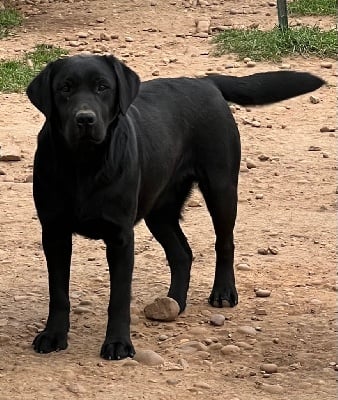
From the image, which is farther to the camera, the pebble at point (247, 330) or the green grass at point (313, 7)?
the green grass at point (313, 7)

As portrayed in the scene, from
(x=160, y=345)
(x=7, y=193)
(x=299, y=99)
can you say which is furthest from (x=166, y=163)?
(x=299, y=99)

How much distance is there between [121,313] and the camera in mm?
4848

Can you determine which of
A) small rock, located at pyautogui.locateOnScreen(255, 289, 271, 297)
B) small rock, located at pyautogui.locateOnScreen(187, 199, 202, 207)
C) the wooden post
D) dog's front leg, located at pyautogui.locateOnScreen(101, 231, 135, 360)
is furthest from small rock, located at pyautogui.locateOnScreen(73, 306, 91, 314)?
the wooden post

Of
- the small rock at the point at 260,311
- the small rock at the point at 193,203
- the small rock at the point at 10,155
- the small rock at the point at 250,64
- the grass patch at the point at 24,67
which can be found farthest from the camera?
the small rock at the point at 250,64

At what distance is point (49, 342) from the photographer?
4.86 m

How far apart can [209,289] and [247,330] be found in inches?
28.7

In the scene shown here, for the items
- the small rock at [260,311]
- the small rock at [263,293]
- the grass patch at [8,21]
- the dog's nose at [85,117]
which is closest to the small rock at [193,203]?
the small rock at [263,293]

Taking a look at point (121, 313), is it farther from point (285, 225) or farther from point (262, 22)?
point (262, 22)

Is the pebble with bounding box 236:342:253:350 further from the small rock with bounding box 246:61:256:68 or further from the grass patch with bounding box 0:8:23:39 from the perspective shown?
the grass patch with bounding box 0:8:23:39

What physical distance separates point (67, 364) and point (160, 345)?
0.50 meters

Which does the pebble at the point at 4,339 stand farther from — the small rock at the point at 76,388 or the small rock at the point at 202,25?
the small rock at the point at 202,25

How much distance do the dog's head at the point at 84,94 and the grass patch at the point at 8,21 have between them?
304 inches

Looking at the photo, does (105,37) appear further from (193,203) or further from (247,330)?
(247,330)

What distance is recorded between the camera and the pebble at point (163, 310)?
529 cm
